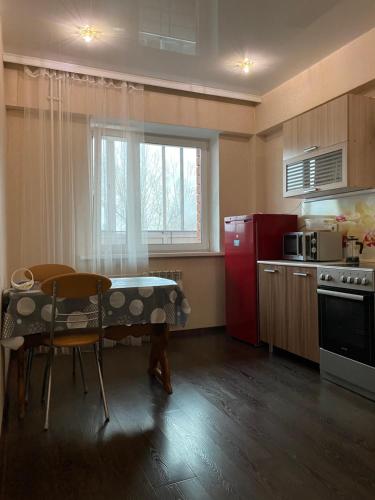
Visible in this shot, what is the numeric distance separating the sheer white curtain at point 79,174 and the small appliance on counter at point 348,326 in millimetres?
1911

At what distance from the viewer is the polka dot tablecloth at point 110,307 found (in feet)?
7.45

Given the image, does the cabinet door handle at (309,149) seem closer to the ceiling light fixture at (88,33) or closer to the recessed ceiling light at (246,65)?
the recessed ceiling light at (246,65)

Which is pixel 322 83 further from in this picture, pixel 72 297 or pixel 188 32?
pixel 72 297

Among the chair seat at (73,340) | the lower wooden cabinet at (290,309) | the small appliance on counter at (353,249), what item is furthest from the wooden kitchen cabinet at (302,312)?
the chair seat at (73,340)

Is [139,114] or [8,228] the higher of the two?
[139,114]

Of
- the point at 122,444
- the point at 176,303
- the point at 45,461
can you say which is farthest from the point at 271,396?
the point at 45,461

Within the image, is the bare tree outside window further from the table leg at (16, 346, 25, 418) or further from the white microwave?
the table leg at (16, 346, 25, 418)

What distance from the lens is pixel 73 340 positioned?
2342 millimetres

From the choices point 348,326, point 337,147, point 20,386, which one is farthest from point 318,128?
point 20,386

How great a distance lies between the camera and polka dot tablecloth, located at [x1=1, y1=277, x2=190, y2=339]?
2.27m

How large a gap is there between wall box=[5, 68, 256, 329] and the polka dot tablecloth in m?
1.59

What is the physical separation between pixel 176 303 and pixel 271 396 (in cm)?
94

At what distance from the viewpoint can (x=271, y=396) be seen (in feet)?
8.65

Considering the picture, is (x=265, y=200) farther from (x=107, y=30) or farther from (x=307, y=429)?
(x=307, y=429)
